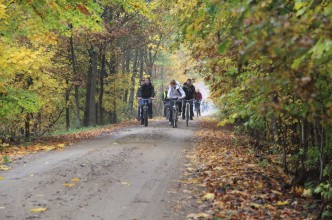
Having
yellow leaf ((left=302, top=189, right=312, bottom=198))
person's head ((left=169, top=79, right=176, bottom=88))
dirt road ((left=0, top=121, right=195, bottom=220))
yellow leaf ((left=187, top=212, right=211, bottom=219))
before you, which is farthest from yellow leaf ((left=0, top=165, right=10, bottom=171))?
person's head ((left=169, top=79, right=176, bottom=88))

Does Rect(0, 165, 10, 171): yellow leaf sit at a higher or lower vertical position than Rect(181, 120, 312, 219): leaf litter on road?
higher

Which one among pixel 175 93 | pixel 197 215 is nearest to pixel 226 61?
pixel 197 215

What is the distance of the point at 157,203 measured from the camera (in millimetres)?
6168

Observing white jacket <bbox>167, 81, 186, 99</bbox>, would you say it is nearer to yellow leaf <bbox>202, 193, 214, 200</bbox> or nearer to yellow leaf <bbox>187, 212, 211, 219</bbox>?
yellow leaf <bbox>202, 193, 214, 200</bbox>

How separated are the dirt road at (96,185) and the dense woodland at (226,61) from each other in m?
1.73

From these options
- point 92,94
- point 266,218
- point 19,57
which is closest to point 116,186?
point 266,218

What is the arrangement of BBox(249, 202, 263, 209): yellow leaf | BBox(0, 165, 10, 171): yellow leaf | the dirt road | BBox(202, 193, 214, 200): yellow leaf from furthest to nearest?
BBox(0, 165, 10, 171): yellow leaf
BBox(202, 193, 214, 200): yellow leaf
BBox(249, 202, 263, 209): yellow leaf
the dirt road

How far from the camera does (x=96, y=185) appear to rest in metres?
7.14

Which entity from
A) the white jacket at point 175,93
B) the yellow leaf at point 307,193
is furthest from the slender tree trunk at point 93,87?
the yellow leaf at point 307,193

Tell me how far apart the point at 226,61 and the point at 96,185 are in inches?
126

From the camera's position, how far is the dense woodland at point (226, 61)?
122 inches

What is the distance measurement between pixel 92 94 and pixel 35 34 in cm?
1222

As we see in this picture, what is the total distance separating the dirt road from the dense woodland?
1731mm

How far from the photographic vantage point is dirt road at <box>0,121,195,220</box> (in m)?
5.69
